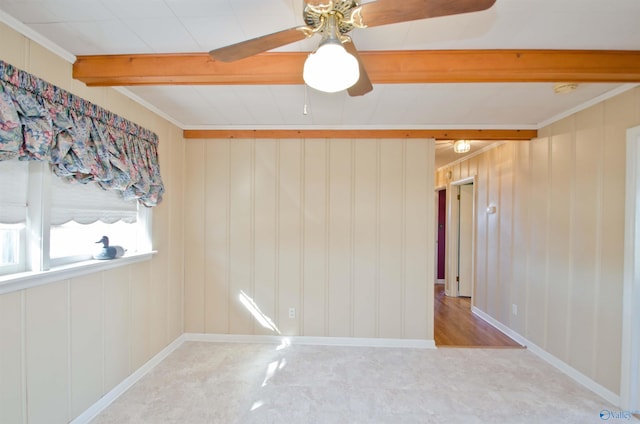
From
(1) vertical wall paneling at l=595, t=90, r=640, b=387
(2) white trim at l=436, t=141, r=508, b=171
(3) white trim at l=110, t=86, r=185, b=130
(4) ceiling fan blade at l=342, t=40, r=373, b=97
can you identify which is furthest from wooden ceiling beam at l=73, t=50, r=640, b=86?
(2) white trim at l=436, t=141, r=508, b=171

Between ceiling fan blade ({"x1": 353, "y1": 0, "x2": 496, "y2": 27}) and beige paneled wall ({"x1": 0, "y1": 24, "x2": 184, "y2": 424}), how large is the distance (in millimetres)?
1871

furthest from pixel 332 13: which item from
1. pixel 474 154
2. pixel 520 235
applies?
pixel 474 154

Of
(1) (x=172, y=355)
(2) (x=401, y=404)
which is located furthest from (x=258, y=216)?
(2) (x=401, y=404)

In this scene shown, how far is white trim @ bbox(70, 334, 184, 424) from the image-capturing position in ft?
6.30

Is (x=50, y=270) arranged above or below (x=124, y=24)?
below

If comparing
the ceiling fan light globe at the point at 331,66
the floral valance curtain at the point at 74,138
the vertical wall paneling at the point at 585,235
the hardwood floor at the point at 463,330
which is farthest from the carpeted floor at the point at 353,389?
the ceiling fan light globe at the point at 331,66

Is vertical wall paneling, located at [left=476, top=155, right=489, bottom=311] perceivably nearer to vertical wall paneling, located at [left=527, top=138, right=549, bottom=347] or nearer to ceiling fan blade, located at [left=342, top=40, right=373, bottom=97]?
vertical wall paneling, located at [left=527, top=138, right=549, bottom=347]

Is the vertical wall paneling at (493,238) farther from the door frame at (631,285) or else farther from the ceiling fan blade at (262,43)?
the ceiling fan blade at (262,43)

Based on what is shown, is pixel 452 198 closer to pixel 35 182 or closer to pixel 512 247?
pixel 512 247

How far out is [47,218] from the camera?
168 cm

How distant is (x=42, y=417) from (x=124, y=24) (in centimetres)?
230

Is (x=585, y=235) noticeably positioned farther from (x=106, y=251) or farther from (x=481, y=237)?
(x=106, y=251)

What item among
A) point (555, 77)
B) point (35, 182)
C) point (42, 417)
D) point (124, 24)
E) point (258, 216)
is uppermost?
point (124, 24)

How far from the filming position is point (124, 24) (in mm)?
1500
